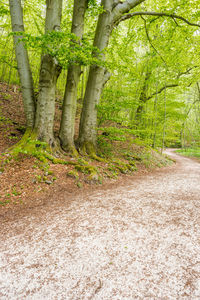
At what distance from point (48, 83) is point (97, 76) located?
1.99 meters

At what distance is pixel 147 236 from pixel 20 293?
166cm

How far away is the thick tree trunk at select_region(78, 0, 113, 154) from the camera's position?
5.73 meters

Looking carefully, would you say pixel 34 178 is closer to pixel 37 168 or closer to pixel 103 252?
pixel 37 168

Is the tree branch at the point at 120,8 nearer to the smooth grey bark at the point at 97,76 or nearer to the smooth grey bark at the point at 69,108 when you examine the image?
the smooth grey bark at the point at 97,76

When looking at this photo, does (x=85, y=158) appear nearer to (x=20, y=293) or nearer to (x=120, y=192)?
(x=120, y=192)

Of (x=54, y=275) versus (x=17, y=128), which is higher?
(x=17, y=128)

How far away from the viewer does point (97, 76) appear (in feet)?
19.5

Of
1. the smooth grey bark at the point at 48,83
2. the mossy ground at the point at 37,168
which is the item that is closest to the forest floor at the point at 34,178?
the mossy ground at the point at 37,168

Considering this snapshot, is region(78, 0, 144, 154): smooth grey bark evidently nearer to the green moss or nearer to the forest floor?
the forest floor

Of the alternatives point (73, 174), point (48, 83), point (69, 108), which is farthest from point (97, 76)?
point (73, 174)

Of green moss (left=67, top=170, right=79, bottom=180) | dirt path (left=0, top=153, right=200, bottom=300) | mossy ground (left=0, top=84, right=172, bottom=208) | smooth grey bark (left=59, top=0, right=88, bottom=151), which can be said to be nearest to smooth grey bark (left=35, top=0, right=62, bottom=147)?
mossy ground (left=0, top=84, right=172, bottom=208)

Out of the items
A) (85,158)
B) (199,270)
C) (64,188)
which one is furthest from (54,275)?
(85,158)

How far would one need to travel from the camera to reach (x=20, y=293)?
4.83 ft

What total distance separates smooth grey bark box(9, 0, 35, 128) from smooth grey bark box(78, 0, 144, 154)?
1926 mm
